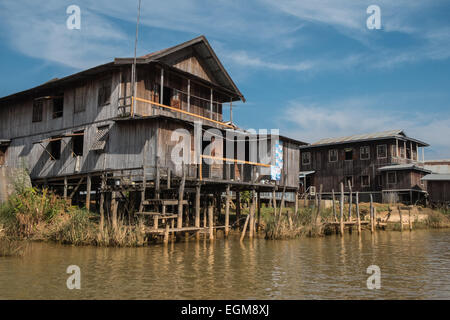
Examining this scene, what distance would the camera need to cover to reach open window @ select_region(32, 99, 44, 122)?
25.7 meters

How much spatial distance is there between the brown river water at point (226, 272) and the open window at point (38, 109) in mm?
11513

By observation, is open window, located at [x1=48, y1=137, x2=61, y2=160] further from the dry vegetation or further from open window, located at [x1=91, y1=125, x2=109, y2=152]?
the dry vegetation

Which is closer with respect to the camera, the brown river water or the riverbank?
the brown river water

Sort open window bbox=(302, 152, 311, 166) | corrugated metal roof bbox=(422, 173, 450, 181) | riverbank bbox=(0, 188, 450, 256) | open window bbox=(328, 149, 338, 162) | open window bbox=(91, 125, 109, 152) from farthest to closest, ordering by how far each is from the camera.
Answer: open window bbox=(302, 152, 311, 166)
open window bbox=(328, 149, 338, 162)
corrugated metal roof bbox=(422, 173, 450, 181)
open window bbox=(91, 125, 109, 152)
riverbank bbox=(0, 188, 450, 256)

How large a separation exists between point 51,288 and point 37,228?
956 centimetres

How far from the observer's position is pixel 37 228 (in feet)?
59.1

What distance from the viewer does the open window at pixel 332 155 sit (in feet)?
140

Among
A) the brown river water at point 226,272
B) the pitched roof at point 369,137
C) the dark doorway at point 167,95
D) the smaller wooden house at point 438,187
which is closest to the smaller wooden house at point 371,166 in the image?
the pitched roof at point 369,137

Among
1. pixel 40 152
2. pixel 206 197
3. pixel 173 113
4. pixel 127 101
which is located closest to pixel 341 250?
pixel 206 197

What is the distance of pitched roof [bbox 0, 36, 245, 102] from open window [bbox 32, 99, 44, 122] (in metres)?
0.69

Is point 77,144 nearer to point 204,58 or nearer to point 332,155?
point 204,58

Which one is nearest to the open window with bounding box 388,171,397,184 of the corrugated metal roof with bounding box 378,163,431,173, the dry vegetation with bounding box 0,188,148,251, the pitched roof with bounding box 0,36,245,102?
the corrugated metal roof with bounding box 378,163,431,173

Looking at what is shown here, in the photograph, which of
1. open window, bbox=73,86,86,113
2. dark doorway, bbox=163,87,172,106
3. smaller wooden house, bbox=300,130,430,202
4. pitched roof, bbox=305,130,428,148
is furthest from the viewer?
pitched roof, bbox=305,130,428,148

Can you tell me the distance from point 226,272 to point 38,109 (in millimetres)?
19592
